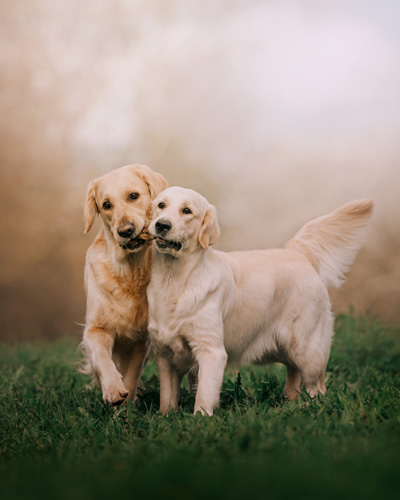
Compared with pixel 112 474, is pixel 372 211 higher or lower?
higher

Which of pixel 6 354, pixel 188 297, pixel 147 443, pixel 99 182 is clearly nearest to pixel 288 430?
pixel 147 443

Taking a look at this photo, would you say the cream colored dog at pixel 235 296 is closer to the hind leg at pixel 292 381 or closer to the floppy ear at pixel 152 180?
the hind leg at pixel 292 381

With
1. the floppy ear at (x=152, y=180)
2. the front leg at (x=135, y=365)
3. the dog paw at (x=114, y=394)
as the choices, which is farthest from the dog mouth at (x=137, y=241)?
the dog paw at (x=114, y=394)

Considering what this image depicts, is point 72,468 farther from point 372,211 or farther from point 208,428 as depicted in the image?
point 372,211

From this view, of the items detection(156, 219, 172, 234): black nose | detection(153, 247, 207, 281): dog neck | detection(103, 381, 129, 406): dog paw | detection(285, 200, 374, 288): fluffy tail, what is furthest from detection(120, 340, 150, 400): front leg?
detection(285, 200, 374, 288): fluffy tail

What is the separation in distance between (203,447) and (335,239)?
255cm

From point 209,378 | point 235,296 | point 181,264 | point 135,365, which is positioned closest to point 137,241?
point 181,264

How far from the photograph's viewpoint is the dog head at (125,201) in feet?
12.8

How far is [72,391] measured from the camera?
4.86m

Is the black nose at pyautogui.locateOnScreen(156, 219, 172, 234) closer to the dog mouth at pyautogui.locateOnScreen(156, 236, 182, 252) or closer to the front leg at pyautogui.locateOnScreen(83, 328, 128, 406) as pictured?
the dog mouth at pyautogui.locateOnScreen(156, 236, 182, 252)

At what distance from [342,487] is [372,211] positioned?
329cm

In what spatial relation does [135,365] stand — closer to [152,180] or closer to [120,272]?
[120,272]

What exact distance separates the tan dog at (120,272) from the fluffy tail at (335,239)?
4.31 feet

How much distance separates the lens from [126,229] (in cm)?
385
